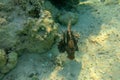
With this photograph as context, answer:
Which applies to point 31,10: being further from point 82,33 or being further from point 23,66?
point 82,33

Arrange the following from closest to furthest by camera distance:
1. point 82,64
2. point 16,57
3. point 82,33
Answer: point 16,57
point 82,64
point 82,33

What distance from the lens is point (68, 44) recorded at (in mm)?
3947

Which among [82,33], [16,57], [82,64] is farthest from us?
[82,33]

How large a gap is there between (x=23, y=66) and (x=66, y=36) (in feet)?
3.30

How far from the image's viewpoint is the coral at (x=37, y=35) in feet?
12.4

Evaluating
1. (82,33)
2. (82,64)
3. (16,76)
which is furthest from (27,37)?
(82,33)

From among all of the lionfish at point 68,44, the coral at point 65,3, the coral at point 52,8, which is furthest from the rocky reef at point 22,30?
the coral at point 65,3

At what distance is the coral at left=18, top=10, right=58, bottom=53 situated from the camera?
377 centimetres

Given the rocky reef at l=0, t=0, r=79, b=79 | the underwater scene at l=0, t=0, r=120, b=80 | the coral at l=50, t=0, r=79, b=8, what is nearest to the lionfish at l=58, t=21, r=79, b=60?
the underwater scene at l=0, t=0, r=120, b=80

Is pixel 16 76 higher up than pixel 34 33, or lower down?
lower down

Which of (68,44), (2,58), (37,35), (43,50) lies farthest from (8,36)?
(68,44)

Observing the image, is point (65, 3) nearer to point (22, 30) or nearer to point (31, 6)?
point (31, 6)

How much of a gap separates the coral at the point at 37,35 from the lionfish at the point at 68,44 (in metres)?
0.22

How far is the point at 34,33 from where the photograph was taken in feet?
12.3
